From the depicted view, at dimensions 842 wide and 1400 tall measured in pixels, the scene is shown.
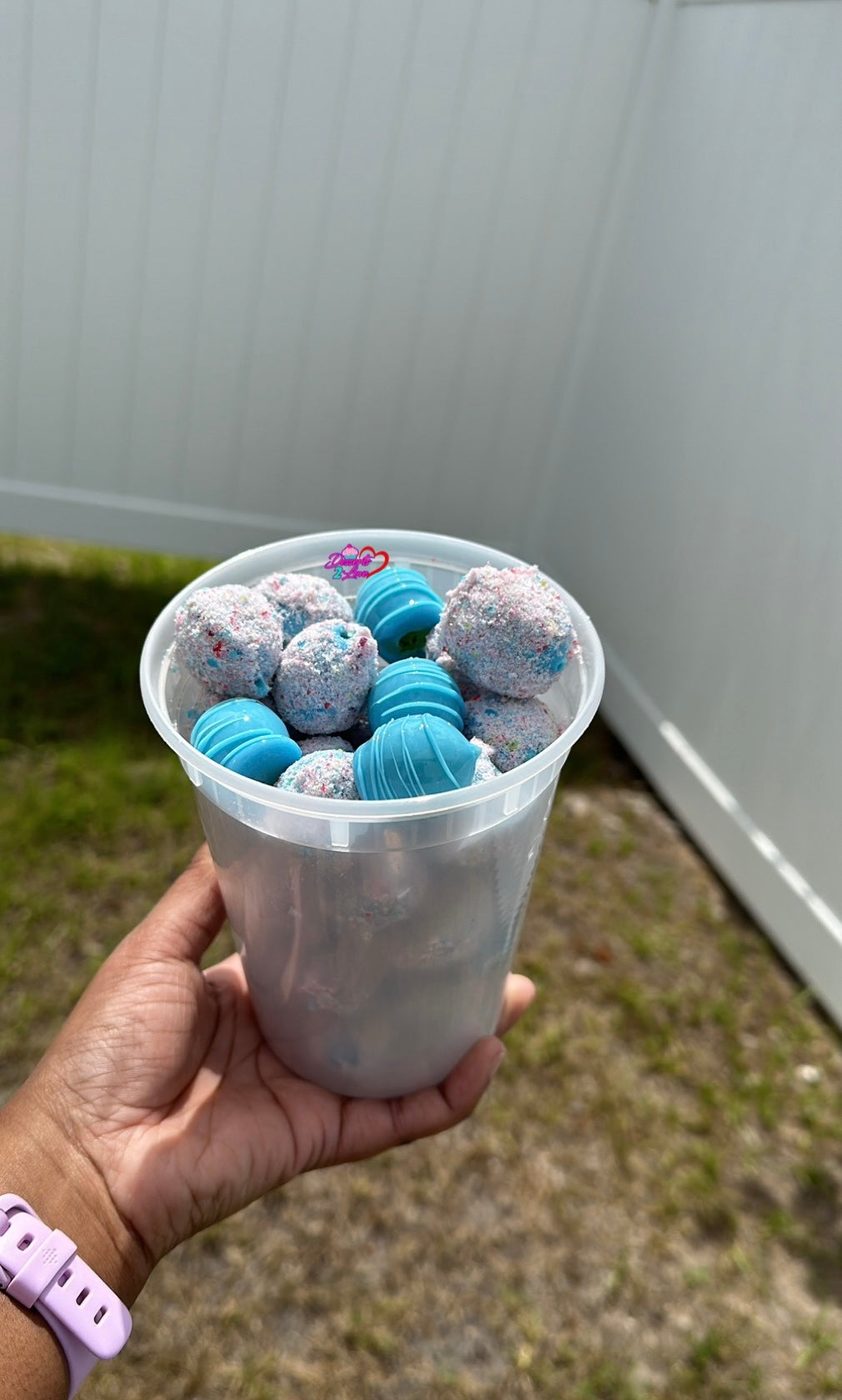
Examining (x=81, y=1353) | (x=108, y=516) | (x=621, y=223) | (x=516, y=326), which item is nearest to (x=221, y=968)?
(x=81, y=1353)

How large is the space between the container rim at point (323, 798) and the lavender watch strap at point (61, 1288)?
42 cm

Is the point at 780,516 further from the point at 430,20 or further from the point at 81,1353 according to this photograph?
the point at 81,1353

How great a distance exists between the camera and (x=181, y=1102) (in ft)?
3.62

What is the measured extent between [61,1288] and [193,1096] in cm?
24

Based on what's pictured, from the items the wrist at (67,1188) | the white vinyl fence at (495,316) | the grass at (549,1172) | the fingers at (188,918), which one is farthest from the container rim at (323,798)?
the white vinyl fence at (495,316)

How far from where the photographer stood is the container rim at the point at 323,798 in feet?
2.75

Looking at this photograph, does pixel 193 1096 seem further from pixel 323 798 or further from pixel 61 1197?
pixel 323 798

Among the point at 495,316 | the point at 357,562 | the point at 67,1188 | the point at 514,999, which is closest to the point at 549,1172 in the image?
the point at 514,999

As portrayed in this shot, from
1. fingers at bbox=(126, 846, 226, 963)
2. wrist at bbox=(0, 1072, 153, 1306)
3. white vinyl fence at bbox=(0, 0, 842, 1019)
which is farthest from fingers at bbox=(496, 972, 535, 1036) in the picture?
white vinyl fence at bbox=(0, 0, 842, 1019)

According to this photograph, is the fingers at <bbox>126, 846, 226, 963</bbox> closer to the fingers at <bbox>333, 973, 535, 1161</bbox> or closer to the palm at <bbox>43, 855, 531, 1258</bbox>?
the palm at <bbox>43, 855, 531, 1258</bbox>

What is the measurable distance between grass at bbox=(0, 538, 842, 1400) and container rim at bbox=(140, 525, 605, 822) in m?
0.91

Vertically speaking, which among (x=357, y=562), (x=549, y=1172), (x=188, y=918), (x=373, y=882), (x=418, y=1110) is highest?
(x=357, y=562)

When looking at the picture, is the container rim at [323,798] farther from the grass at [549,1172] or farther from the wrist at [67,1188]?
the grass at [549,1172]

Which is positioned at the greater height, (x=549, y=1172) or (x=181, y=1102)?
(x=181, y=1102)
